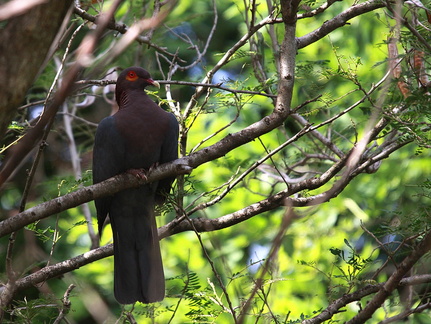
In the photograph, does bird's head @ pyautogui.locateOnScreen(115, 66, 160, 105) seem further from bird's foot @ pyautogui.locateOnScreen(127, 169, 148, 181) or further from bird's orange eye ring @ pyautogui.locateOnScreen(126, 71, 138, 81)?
bird's foot @ pyautogui.locateOnScreen(127, 169, 148, 181)

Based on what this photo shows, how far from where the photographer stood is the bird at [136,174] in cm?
402

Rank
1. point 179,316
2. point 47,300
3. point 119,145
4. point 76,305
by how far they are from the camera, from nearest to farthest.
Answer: point 47,300, point 119,145, point 179,316, point 76,305

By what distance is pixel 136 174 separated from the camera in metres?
3.79

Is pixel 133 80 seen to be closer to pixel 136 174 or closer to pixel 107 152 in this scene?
pixel 107 152

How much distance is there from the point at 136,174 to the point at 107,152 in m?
0.36

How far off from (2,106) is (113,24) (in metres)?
2.18

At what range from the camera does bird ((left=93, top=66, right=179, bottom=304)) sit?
13.2 feet

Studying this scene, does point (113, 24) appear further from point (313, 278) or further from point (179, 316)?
point (313, 278)

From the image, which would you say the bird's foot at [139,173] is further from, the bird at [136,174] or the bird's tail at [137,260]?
the bird's tail at [137,260]

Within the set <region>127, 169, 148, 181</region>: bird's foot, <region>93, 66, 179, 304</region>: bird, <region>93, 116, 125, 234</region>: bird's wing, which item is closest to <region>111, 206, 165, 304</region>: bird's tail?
<region>93, 66, 179, 304</region>: bird

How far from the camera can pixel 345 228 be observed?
273 inches

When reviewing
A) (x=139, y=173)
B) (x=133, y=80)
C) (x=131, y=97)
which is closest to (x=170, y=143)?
(x=139, y=173)

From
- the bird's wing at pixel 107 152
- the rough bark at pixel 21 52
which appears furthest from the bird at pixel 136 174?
the rough bark at pixel 21 52

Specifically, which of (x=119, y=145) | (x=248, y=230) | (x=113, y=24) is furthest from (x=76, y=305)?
(x=113, y=24)
